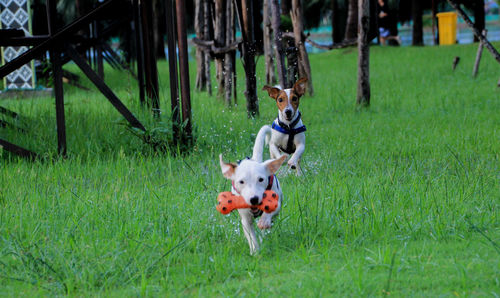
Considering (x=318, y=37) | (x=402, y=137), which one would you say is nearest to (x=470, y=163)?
(x=402, y=137)

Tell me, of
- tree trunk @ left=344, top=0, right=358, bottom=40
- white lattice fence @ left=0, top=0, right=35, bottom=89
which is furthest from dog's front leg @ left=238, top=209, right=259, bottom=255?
tree trunk @ left=344, top=0, right=358, bottom=40

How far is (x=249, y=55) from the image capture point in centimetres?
1013

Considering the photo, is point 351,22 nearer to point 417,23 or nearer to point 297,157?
point 417,23

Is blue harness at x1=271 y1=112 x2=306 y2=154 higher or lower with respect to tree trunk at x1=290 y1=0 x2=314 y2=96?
lower

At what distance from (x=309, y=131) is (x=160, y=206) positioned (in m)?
4.70

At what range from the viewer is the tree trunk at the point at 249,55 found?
32.6ft

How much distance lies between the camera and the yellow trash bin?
29516mm

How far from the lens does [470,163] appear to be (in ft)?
23.5

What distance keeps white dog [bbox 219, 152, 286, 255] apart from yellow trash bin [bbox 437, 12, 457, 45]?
27.1 meters

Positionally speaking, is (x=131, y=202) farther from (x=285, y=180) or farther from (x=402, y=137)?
(x=402, y=137)

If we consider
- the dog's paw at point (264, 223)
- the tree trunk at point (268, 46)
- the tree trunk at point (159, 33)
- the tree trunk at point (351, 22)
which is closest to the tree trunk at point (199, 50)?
the tree trunk at point (268, 46)

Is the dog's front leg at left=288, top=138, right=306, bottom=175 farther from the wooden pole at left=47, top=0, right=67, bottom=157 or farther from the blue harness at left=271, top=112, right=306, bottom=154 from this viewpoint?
the wooden pole at left=47, top=0, right=67, bottom=157

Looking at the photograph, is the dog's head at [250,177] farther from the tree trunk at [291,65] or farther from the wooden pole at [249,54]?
the tree trunk at [291,65]

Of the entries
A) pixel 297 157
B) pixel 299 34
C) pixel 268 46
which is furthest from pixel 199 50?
pixel 297 157
